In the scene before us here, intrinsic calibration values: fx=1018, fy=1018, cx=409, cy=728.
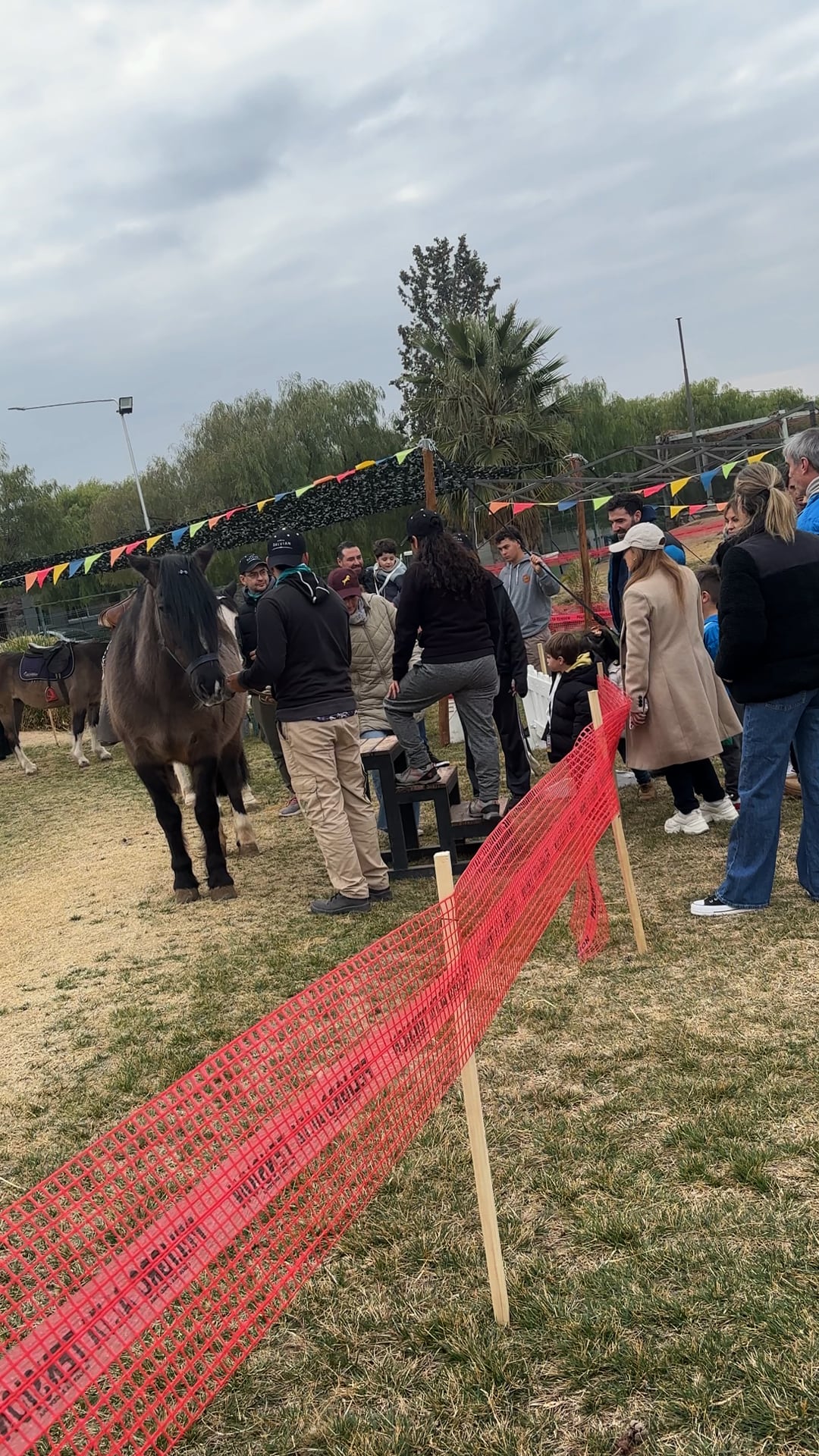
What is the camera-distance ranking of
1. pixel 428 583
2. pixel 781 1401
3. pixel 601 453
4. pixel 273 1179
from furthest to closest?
pixel 601 453 < pixel 428 583 < pixel 273 1179 < pixel 781 1401

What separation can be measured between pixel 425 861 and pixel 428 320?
56.0 m

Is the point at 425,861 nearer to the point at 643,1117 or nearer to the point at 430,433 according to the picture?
the point at 643,1117

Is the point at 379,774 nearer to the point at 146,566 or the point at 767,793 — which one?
the point at 146,566

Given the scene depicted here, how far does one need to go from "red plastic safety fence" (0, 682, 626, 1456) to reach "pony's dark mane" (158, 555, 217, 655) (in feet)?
9.88

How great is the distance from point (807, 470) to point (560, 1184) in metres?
4.05

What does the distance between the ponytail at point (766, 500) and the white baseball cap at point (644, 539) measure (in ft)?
3.21

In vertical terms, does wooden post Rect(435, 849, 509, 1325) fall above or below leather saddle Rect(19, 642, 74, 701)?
below

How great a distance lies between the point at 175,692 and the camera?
21.1 feet

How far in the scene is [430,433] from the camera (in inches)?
1226

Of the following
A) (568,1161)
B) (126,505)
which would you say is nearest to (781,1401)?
(568,1161)

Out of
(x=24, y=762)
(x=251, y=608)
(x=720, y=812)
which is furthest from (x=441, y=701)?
(x=24, y=762)

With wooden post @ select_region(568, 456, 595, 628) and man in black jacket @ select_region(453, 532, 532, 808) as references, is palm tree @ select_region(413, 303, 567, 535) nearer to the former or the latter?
wooden post @ select_region(568, 456, 595, 628)

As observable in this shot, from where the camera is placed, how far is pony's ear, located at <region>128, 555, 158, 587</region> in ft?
20.2

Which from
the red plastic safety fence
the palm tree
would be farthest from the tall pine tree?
the red plastic safety fence
